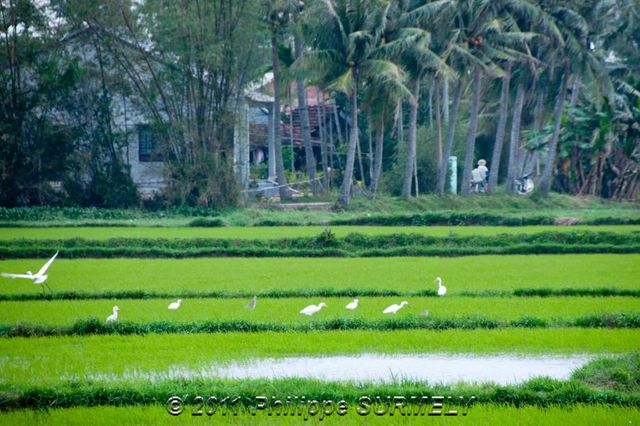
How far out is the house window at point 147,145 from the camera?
2822 centimetres

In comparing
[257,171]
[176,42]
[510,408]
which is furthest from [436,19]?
[510,408]

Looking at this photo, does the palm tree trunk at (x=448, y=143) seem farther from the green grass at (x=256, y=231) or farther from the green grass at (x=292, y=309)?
the green grass at (x=292, y=309)

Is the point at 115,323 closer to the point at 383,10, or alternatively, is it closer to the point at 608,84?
the point at 383,10

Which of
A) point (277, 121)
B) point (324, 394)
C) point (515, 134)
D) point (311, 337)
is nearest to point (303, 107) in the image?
point (277, 121)

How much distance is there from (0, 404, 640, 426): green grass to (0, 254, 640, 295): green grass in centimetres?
599

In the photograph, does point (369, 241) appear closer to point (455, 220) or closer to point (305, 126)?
point (455, 220)

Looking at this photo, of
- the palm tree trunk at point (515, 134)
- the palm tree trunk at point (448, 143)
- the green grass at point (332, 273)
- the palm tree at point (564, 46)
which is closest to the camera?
the green grass at point (332, 273)

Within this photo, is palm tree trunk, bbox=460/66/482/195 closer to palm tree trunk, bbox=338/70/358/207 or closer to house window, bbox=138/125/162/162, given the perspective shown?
palm tree trunk, bbox=338/70/358/207

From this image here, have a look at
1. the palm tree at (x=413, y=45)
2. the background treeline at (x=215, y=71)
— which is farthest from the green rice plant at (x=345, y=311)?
the palm tree at (x=413, y=45)

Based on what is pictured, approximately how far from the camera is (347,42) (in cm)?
2816

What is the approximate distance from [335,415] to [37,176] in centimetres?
2130

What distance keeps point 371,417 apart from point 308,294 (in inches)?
244

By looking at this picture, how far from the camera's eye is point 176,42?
26.6 metres

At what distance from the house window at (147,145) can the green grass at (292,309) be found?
52.5ft
